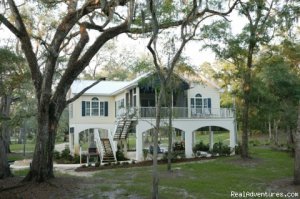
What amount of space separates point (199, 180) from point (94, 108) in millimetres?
16885

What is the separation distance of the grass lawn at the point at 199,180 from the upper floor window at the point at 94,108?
39.5ft

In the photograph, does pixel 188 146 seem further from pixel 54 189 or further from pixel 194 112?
pixel 54 189

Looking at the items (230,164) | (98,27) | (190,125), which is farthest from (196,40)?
(190,125)

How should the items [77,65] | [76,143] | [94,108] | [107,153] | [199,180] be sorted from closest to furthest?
[77,65], [199,180], [107,153], [76,143], [94,108]

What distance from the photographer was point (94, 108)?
1211 inches

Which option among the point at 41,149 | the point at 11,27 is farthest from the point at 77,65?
the point at 41,149

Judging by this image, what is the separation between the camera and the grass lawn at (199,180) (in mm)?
12609

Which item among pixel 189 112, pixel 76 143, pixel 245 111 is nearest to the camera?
pixel 245 111

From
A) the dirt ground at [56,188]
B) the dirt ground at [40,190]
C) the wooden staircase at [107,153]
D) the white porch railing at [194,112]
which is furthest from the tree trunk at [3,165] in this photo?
the white porch railing at [194,112]

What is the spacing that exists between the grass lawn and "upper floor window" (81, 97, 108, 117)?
12027mm

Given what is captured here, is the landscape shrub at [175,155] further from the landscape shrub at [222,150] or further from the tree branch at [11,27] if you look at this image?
the tree branch at [11,27]

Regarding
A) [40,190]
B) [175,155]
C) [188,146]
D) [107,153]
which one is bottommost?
[40,190]

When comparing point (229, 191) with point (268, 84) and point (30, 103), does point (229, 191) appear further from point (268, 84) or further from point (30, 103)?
point (30, 103)

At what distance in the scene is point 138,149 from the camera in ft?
83.0
